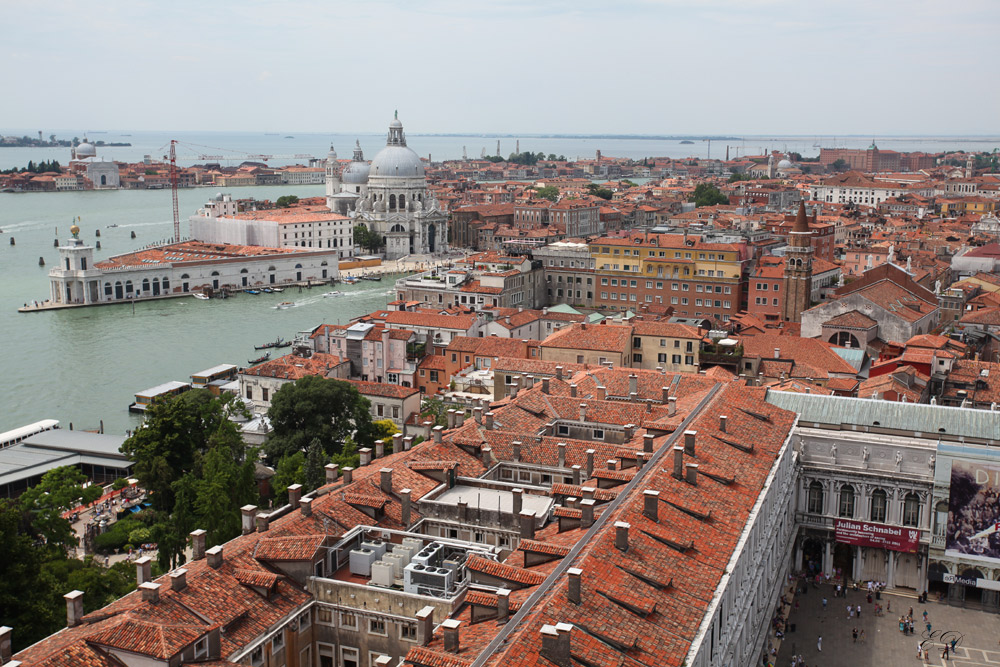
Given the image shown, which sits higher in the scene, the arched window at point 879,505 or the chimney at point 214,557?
the chimney at point 214,557

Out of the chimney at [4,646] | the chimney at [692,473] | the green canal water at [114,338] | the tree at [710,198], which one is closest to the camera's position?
the chimney at [4,646]

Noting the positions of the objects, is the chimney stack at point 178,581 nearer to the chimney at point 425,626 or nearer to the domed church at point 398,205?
the chimney at point 425,626

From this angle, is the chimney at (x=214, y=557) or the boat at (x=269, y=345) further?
the boat at (x=269, y=345)

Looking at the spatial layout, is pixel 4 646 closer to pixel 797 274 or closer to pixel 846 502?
pixel 846 502

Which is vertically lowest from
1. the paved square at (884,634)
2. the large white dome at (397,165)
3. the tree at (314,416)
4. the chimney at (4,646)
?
the paved square at (884,634)

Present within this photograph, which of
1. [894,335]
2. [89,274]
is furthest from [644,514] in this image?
[89,274]

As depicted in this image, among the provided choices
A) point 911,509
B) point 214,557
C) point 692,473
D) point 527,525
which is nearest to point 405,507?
point 527,525

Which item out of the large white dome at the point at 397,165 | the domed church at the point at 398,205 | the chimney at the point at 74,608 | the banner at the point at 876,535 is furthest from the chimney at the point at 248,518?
the large white dome at the point at 397,165
